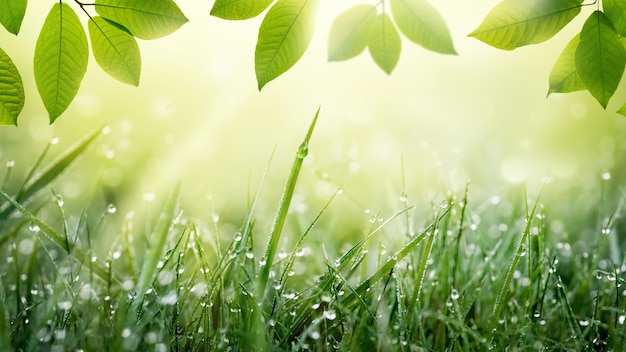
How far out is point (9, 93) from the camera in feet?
3.17

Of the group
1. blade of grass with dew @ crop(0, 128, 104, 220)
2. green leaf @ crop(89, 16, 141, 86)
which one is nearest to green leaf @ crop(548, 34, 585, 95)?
green leaf @ crop(89, 16, 141, 86)

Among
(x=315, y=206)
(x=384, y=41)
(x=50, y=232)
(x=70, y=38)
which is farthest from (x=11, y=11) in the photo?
(x=315, y=206)

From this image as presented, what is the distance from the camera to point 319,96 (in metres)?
4.07

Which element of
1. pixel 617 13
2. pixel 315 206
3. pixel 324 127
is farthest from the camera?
pixel 324 127

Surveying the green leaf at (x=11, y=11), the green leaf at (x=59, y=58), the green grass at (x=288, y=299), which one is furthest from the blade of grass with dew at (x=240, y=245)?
the green leaf at (x=11, y=11)

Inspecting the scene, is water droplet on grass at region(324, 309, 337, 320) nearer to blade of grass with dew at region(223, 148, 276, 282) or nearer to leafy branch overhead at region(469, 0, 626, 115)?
blade of grass with dew at region(223, 148, 276, 282)

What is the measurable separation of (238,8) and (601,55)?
0.58 meters

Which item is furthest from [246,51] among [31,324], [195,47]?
[31,324]

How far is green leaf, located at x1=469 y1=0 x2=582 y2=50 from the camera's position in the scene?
92 cm

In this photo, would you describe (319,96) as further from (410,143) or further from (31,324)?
(31,324)

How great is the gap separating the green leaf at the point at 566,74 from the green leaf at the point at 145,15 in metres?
0.63

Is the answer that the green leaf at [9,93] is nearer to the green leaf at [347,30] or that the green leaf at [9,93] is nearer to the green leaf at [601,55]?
the green leaf at [347,30]

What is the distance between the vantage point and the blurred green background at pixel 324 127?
2.46 metres

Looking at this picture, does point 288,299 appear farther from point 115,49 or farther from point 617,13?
point 617,13
